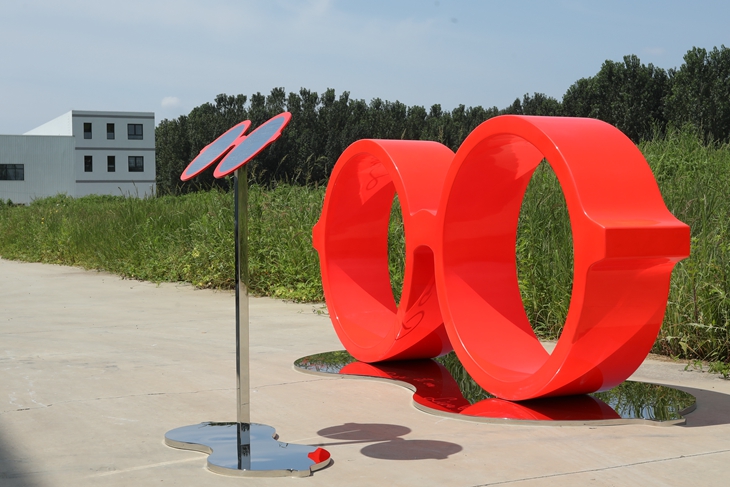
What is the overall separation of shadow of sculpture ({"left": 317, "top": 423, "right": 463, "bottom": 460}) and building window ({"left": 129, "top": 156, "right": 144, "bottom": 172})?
195ft

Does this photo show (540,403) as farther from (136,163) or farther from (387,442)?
(136,163)

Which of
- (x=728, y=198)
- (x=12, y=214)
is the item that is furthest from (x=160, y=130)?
(x=728, y=198)

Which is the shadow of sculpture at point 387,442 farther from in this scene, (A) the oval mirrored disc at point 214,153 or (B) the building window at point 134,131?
(B) the building window at point 134,131

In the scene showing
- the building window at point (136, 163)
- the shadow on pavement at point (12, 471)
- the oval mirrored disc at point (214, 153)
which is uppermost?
the building window at point (136, 163)

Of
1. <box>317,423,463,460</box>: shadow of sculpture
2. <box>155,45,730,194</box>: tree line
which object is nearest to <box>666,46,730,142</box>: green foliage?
<box>155,45,730,194</box>: tree line

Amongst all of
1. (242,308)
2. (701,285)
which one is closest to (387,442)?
(242,308)

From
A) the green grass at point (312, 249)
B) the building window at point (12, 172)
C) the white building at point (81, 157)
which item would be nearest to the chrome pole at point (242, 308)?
the green grass at point (312, 249)

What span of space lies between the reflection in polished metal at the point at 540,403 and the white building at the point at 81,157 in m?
51.9

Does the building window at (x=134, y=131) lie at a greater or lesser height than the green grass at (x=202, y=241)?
greater

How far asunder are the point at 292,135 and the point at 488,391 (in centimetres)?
5277

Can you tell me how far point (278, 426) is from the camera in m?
4.43

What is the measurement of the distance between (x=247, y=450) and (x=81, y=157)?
58251 mm

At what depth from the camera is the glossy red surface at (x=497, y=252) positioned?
13.3 feet

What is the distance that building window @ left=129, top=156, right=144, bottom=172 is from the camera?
200ft
